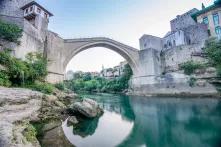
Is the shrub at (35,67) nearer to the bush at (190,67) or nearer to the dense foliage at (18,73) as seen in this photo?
the dense foliage at (18,73)

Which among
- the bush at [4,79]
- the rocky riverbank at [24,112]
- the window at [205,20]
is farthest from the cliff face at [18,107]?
the window at [205,20]

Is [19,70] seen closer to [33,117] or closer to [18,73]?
[18,73]

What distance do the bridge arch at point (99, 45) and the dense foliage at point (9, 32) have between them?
7105 millimetres

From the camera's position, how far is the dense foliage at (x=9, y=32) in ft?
29.2

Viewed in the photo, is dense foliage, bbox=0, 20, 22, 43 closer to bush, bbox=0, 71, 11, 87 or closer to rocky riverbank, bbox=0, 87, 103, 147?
bush, bbox=0, 71, 11, 87

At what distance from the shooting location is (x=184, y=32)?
71.2 ft

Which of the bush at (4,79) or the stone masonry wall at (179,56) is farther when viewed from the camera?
the stone masonry wall at (179,56)

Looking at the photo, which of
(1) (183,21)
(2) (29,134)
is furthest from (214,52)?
(2) (29,134)

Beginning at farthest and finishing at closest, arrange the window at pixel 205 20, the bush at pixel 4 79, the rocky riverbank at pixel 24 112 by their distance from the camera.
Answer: the window at pixel 205 20 → the bush at pixel 4 79 → the rocky riverbank at pixel 24 112

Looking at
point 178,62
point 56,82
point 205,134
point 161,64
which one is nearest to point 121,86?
point 161,64

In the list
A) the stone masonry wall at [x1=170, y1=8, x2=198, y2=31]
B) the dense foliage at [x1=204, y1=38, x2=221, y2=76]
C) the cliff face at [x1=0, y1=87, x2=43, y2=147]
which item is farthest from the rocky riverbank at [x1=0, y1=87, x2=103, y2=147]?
the stone masonry wall at [x1=170, y1=8, x2=198, y2=31]

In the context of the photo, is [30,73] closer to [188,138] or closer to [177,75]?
[188,138]

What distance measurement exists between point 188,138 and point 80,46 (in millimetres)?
16003

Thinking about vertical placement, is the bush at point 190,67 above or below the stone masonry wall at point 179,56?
below
